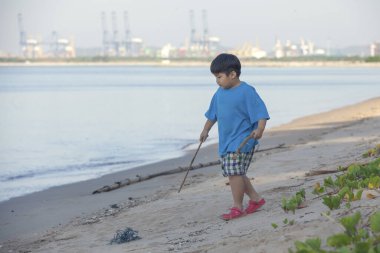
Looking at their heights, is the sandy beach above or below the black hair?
below

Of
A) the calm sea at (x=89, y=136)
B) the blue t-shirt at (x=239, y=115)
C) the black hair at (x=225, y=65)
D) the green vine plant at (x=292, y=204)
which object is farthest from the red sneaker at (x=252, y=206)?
the calm sea at (x=89, y=136)

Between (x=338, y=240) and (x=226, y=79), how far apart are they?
2.10 m

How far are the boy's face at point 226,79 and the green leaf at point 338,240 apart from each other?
2.06 m

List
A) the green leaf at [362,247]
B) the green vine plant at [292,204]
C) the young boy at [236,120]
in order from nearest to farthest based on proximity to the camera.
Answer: the green leaf at [362,247] → the green vine plant at [292,204] → the young boy at [236,120]

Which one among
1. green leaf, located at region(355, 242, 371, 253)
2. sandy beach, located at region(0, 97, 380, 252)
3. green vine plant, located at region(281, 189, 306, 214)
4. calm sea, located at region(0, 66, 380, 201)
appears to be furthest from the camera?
calm sea, located at region(0, 66, 380, 201)

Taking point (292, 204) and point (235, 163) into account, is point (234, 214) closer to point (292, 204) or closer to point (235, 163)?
point (235, 163)

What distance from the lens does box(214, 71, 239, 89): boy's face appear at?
18.5 ft

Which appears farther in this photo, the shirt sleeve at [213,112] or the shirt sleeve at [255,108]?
the shirt sleeve at [213,112]

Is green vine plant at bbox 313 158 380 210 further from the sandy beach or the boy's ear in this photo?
the boy's ear

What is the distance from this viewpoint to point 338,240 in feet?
12.4

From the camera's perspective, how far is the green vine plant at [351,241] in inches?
140

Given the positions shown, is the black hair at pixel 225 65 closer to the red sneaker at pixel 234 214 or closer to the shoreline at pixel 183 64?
the red sneaker at pixel 234 214

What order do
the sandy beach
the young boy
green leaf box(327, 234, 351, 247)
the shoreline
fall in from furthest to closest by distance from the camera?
the shoreline < the young boy < the sandy beach < green leaf box(327, 234, 351, 247)

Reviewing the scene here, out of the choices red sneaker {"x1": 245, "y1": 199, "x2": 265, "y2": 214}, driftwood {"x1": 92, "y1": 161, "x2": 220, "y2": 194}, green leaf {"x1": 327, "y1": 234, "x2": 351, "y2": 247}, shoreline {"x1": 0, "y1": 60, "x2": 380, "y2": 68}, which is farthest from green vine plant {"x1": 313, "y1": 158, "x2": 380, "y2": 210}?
shoreline {"x1": 0, "y1": 60, "x2": 380, "y2": 68}
